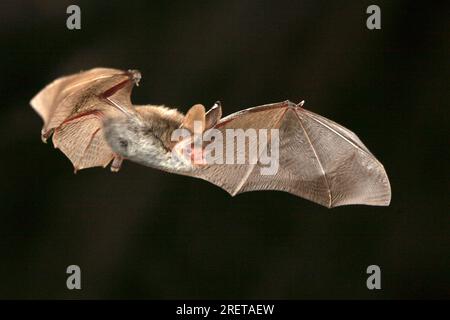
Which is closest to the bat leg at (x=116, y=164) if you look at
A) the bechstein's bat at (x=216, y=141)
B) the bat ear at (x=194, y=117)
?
the bechstein's bat at (x=216, y=141)

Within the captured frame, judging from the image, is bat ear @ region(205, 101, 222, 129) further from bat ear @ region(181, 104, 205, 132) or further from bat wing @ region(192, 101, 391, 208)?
bat wing @ region(192, 101, 391, 208)

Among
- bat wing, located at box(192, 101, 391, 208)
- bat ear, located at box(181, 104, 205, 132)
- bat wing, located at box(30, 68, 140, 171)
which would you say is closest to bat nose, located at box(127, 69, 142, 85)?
bat wing, located at box(30, 68, 140, 171)

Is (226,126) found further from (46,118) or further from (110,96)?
(46,118)

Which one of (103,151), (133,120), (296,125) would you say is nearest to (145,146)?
(133,120)

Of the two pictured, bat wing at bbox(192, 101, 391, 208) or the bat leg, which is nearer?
the bat leg

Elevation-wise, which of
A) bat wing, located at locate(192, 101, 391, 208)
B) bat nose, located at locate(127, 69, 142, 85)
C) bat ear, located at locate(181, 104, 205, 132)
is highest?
bat nose, located at locate(127, 69, 142, 85)
